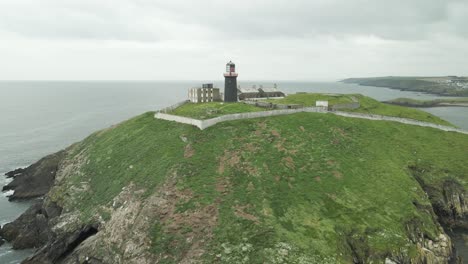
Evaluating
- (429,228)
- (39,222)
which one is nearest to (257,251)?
(429,228)

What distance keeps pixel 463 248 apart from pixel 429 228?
5.25m

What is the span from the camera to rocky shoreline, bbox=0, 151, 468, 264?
35812 mm

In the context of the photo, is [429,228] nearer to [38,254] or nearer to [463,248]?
[463,248]

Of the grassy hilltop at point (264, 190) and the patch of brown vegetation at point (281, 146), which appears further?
the patch of brown vegetation at point (281, 146)

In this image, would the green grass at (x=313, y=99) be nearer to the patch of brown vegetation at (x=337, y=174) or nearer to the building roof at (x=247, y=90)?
the building roof at (x=247, y=90)

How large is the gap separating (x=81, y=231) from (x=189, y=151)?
50.1 ft

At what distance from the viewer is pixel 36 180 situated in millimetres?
66062

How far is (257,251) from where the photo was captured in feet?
101

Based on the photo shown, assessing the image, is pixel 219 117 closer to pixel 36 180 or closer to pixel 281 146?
pixel 281 146

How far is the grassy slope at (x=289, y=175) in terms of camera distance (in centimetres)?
3303

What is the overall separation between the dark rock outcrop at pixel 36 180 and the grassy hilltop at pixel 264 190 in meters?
10.7

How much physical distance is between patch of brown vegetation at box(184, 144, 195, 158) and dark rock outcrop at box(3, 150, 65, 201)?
33065 millimetres

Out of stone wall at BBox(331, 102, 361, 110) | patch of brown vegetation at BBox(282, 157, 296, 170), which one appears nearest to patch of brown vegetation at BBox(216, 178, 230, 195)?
patch of brown vegetation at BBox(282, 157, 296, 170)

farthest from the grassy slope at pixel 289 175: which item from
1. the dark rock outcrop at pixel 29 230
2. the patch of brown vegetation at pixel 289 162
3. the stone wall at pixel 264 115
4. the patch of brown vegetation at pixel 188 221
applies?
the dark rock outcrop at pixel 29 230
